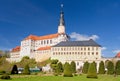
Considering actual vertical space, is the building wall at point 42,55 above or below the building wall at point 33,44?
below

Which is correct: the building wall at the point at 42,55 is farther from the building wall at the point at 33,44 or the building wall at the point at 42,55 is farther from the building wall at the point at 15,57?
the building wall at the point at 15,57

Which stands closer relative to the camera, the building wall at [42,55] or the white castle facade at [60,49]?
the white castle facade at [60,49]

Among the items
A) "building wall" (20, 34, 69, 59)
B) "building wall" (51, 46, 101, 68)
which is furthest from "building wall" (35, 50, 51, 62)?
"building wall" (51, 46, 101, 68)

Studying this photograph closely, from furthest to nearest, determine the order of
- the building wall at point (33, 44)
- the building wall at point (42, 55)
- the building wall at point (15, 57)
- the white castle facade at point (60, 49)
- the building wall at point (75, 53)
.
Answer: the building wall at point (15, 57) → the building wall at point (33, 44) → the building wall at point (42, 55) → the white castle facade at point (60, 49) → the building wall at point (75, 53)

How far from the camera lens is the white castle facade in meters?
112

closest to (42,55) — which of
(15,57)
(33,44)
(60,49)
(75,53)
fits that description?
(60,49)

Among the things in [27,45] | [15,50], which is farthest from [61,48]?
[15,50]

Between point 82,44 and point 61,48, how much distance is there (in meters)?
10.1

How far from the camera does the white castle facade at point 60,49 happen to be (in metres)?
112

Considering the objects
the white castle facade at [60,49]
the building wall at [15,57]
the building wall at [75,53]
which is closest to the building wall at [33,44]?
the white castle facade at [60,49]

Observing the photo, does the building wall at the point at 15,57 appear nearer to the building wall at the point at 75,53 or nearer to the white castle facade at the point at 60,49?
the white castle facade at the point at 60,49

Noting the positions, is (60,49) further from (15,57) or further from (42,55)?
(15,57)

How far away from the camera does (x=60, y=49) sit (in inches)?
4557

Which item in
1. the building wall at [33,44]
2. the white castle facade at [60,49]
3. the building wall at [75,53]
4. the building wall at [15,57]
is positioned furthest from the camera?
the building wall at [15,57]
